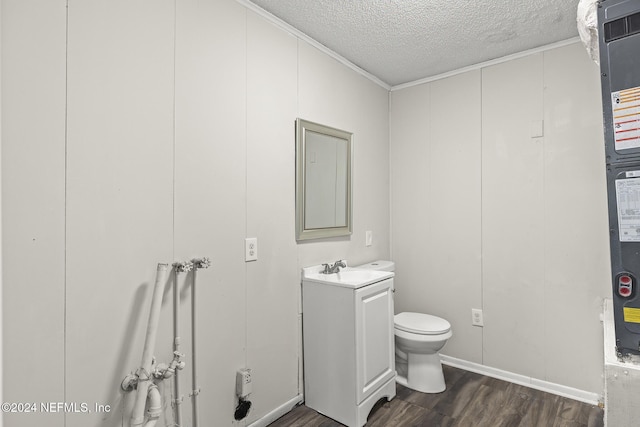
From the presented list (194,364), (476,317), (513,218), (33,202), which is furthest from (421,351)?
(33,202)

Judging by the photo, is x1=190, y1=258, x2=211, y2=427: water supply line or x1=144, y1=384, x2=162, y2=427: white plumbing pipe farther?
x1=190, y1=258, x2=211, y2=427: water supply line

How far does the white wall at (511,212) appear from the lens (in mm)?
2221

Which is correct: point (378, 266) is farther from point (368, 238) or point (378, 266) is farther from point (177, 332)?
point (177, 332)

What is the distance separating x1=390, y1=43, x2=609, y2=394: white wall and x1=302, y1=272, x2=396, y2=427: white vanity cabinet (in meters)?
0.85

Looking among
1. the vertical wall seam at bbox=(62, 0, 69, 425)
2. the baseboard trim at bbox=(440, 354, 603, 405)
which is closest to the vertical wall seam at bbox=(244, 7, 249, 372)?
the vertical wall seam at bbox=(62, 0, 69, 425)

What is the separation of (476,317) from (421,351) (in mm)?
612

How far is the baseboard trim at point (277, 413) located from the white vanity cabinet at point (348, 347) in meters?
0.08

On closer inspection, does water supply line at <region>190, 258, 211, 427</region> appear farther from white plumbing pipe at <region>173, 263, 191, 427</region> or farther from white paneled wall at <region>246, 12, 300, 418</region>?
white paneled wall at <region>246, 12, 300, 418</region>

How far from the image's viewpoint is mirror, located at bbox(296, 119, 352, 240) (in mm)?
2182

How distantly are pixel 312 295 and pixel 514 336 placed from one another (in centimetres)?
156

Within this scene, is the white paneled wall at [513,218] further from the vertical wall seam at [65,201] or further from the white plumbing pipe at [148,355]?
the vertical wall seam at [65,201]

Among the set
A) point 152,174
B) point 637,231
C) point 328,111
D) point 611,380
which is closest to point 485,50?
point 328,111

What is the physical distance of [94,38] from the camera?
4.28 feet

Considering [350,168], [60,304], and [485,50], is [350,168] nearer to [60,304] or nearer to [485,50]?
[485,50]
